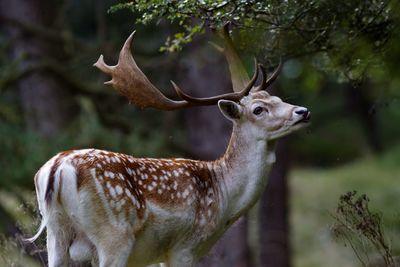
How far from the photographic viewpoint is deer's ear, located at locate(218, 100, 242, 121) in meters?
8.09

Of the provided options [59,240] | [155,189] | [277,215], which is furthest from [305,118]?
[277,215]

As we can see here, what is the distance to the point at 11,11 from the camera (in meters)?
17.9

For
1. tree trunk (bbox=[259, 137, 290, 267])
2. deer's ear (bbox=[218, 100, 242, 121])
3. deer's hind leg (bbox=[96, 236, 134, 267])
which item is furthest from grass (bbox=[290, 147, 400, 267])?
deer's hind leg (bbox=[96, 236, 134, 267])

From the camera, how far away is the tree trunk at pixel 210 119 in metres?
15.9

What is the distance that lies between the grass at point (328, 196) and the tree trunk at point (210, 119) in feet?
7.54

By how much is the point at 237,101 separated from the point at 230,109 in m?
0.15

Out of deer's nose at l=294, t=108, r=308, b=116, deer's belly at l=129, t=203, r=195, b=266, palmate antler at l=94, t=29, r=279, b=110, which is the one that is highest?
palmate antler at l=94, t=29, r=279, b=110

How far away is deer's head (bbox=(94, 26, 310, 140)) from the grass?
9.42 m

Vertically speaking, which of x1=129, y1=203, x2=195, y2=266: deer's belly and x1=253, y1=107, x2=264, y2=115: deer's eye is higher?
x1=253, y1=107, x2=264, y2=115: deer's eye

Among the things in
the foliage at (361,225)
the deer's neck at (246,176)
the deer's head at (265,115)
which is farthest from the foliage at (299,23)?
the foliage at (361,225)

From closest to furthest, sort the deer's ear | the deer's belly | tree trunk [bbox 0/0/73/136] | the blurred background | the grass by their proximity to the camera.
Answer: the deer's belly, the deer's ear, the blurred background, tree trunk [bbox 0/0/73/136], the grass

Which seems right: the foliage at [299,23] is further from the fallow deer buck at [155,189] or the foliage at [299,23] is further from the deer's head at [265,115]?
the deer's head at [265,115]

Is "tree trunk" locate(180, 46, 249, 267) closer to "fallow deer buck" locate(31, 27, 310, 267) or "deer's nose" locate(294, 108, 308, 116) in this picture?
"fallow deer buck" locate(31, 27, 310, 267)

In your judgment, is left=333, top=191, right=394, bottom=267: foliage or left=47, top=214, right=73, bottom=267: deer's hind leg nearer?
left=47, top=214, right=73, bottom=267: deer's hind leg
